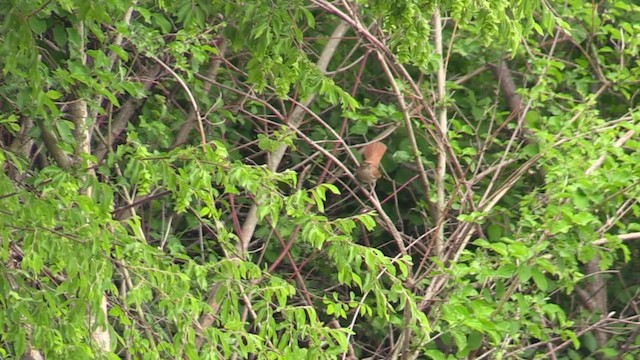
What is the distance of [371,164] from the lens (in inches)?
217

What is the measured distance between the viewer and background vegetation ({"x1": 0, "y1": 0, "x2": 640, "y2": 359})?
11.9 feet

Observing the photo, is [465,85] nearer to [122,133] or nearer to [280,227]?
[280,227]

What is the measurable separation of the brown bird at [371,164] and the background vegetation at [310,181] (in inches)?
3.6

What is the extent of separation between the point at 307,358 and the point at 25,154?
168 centimetres

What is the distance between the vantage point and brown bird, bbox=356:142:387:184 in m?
5.50

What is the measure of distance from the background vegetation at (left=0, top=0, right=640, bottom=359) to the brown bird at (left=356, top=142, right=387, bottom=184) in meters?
0.09

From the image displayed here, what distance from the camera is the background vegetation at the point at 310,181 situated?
3.62 meters

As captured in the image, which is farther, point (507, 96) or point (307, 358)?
point (507, 96)

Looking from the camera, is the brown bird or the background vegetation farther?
the brown bird

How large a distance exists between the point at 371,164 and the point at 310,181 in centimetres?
30

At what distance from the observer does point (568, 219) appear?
15.8 feet

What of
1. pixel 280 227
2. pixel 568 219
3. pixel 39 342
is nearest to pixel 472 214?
pixel 568 219

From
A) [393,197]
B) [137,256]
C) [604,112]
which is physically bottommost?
[393,197]

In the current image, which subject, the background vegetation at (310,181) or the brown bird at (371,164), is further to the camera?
the brown bird at (371,164)
